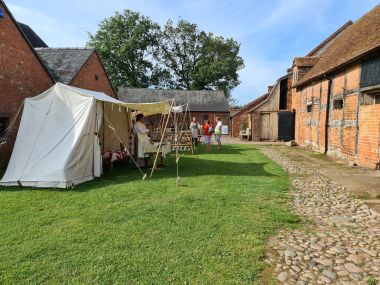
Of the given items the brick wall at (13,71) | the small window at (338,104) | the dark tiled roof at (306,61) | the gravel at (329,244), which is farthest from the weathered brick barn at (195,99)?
the gravel at (329,244)

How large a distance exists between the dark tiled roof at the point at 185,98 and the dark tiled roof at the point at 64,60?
73.9ft

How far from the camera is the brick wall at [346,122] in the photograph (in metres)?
9.16

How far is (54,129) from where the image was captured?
750 cm

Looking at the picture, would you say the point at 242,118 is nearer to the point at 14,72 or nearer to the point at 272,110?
the point at 272,110

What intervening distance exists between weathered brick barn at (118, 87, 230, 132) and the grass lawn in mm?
31361

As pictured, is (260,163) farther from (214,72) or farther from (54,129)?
(214,72)

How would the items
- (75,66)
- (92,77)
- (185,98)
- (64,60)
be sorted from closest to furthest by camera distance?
(75,66), (64,60), (92,77), (185,98)

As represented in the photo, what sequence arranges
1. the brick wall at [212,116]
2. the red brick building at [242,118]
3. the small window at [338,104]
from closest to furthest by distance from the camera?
the small window at [338,104]
the red brick building at [242,118]
the brick wall at [212,116]

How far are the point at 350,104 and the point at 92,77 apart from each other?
12.1 m

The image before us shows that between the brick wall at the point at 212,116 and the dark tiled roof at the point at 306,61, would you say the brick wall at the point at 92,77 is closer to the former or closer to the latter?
the dark tiled roof at the point at 306,61

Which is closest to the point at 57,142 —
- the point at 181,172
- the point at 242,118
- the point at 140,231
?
the point at 181,172

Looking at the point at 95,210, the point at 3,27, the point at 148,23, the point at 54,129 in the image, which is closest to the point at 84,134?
the point at 54,129

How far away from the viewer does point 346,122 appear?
1099 cm

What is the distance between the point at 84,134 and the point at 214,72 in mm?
41698
